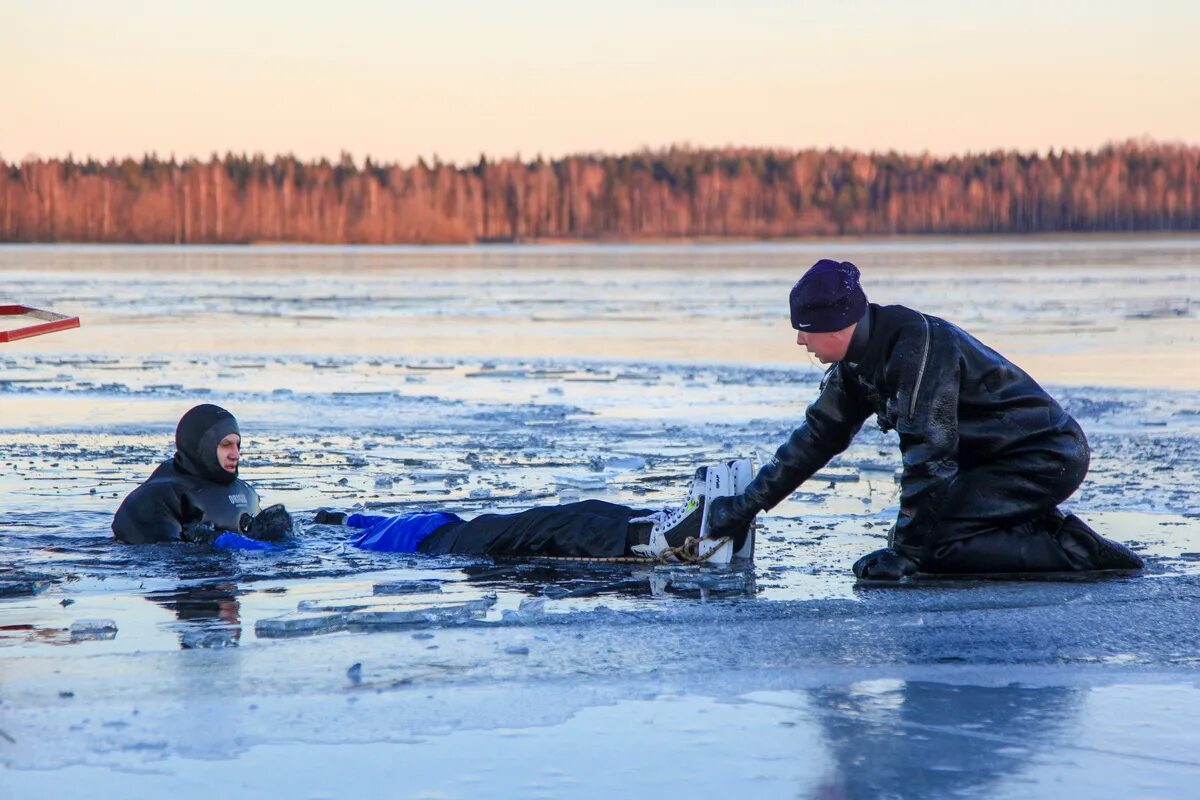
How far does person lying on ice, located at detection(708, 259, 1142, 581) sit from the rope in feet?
0.43

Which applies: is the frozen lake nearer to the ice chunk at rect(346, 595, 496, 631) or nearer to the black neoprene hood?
the ice chunk at rect(346, 595, 496, 631)

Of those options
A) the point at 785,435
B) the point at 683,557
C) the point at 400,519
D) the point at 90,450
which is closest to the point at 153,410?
the point at 90,450

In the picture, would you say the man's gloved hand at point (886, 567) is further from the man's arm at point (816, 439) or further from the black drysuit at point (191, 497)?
the black drysuit at point (191, 497)

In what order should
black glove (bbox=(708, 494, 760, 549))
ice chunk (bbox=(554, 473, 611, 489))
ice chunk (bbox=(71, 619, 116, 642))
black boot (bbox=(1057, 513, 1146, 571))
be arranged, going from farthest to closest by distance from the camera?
ice chunk (bbox=(554, 473, 611, 489)), black glove (bbox=(708, 494, 760, 549)), black boot (bbox=(1057, 513, 1146, 571)), ice chunk (bbox=(71, 619, 116, 642))

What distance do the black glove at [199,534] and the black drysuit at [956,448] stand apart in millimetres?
2483

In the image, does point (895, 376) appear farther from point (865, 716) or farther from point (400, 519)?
point (400, 519)

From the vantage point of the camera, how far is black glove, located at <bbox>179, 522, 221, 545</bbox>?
23.4 ft

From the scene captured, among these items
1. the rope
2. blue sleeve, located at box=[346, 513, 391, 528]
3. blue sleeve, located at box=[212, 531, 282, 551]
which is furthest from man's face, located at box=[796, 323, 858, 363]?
blue sleeve, located at box=[212, 531, 282, 551]

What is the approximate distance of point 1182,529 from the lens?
24.0 feet

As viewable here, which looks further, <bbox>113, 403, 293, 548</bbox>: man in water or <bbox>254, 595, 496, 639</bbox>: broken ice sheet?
<bbox>113, 403, 293, 548</bbox>: man in water

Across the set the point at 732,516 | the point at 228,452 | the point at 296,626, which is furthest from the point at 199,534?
the point at 732,516

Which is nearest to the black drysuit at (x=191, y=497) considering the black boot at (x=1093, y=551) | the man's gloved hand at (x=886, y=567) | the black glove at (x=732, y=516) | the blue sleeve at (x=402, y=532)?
the blue sleeve at (x=402, y=532)

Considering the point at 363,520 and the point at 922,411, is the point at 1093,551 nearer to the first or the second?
the point at 922,411

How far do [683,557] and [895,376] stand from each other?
1.28m
